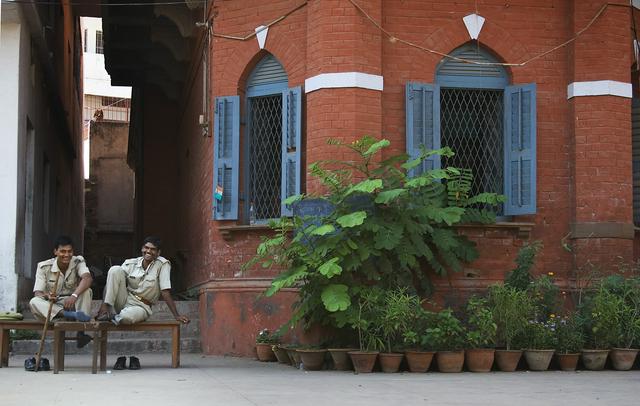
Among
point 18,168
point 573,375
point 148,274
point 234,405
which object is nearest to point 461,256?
point 573,375

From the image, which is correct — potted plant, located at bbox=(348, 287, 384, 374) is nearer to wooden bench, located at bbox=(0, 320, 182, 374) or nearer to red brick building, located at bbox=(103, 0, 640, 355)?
red brick building, located at bbox=(103, 0, 640, 355)

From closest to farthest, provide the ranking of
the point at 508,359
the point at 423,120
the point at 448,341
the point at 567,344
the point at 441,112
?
1. the point at 448,341
2. the point at 508,359
3. the point at 567,344
4. the point at 423,120
5. the point at 441,112

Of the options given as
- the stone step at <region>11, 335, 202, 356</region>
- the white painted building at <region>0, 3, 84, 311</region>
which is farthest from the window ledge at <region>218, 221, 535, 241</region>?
the white painted building at <region>0, 3, 84, 311</region>

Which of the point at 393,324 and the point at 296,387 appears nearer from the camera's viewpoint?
the point at 296,387

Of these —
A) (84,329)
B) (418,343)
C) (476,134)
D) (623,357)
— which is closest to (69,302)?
(84,329)

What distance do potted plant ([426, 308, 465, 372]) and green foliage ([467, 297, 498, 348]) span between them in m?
0.14

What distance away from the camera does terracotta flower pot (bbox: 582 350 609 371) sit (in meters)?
11.1

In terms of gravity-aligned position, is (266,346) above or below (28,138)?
below

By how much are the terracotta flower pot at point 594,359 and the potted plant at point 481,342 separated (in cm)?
115

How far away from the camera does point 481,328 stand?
35.5ft

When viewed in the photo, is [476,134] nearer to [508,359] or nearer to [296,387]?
[508,359]

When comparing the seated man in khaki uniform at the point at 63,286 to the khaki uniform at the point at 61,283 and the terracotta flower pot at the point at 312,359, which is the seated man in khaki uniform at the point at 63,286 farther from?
the terracotta flower pot at the point at 312,359

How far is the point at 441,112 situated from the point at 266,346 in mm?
3976

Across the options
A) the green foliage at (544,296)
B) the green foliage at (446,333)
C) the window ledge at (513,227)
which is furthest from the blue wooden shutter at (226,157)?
the green foliage at (544,296)
